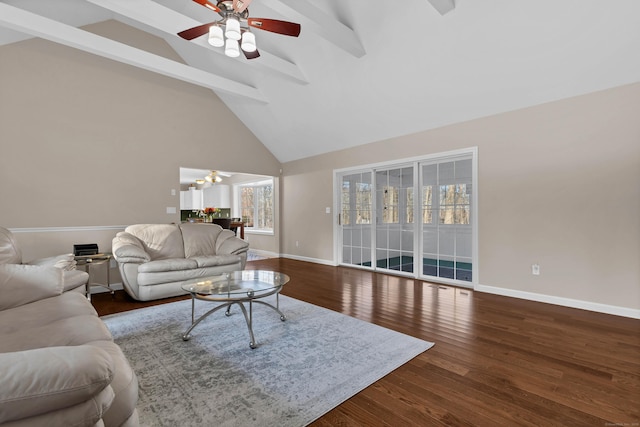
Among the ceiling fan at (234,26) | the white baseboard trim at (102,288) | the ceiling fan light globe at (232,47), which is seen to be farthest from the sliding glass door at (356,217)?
the white baseboard trim at (102,288)

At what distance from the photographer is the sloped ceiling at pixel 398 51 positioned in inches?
119

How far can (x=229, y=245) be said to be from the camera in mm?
4730

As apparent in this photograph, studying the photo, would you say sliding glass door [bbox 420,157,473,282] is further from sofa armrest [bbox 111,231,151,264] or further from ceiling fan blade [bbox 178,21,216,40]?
sofa armrest [bbox 111,231,151,264]

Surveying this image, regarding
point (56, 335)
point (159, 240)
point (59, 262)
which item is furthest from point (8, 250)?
point (159, 240)

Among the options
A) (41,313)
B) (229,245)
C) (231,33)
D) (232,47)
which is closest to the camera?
(41,313)

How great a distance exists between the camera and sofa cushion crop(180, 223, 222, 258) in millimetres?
4695

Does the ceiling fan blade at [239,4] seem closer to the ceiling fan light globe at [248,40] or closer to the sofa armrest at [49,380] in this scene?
the ceiling fan light globe at [248,40]

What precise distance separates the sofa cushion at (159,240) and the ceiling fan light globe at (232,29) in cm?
317

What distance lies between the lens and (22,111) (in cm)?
412

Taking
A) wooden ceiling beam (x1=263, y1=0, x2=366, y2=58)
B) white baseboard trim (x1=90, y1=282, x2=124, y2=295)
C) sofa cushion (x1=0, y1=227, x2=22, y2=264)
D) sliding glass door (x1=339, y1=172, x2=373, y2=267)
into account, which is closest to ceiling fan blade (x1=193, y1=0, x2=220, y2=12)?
wooden ceiling beam (x1=263, y1=0, x2=366, y2=58)

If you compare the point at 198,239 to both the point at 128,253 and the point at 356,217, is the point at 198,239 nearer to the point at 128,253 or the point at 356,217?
the point at 128,253

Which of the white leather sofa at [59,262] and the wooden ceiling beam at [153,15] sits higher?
the wooden ceiling beam at [153,15]

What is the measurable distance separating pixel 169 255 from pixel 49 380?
400 cm

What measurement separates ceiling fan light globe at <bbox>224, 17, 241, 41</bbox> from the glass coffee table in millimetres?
2200
